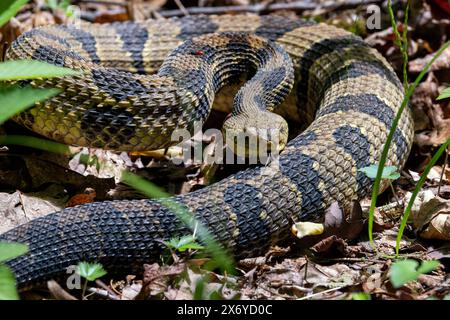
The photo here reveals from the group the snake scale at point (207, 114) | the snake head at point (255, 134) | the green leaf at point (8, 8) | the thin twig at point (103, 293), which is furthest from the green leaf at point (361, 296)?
the green leaf at point (8, 8)

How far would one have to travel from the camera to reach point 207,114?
5.25m

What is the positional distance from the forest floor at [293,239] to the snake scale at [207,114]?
0.20 metres

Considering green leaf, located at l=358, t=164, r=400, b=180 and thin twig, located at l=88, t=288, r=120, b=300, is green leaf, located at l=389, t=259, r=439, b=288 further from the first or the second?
thin twig, located at l=88, t=288, r=120, b=300

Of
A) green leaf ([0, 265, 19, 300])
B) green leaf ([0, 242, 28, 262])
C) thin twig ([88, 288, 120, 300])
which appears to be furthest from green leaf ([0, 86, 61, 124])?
thin twig ([88, 288, 120, 300])

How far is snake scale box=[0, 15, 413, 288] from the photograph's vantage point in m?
3.76

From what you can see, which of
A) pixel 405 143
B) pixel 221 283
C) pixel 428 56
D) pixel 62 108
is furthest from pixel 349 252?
pixel 428 56

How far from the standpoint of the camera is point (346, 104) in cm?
512

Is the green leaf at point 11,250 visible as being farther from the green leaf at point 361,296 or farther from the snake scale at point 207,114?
the green leaf at point 361,296

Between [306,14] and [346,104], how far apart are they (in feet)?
9.66

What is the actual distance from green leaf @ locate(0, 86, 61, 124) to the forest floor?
1.14 metres

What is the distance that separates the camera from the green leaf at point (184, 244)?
141 inches

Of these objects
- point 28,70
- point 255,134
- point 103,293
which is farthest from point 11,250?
point 255,134

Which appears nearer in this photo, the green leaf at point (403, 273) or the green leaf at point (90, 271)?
the green leaf at point (403, 273)
